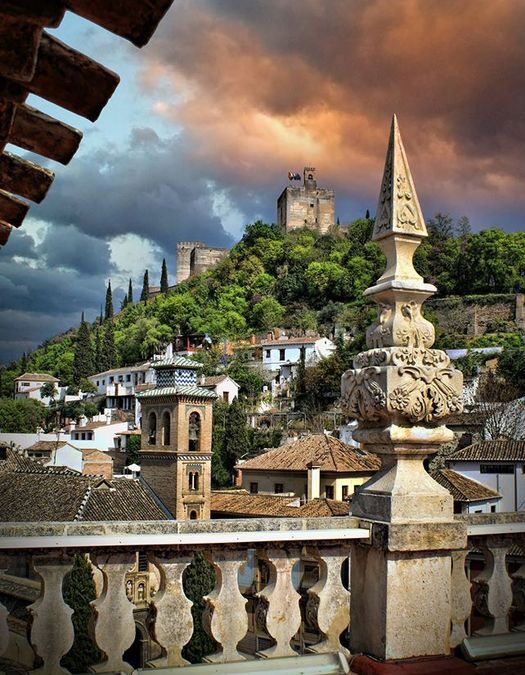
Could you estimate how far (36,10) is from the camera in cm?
157

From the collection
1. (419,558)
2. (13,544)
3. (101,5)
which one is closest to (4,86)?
(101,5)

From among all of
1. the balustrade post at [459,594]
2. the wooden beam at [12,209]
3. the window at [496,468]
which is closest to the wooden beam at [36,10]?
the wooden beam at [12,209]

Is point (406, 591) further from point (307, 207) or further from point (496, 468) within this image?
point (307, 207)

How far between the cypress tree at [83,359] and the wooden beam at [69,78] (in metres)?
98.9

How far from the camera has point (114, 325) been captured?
121m

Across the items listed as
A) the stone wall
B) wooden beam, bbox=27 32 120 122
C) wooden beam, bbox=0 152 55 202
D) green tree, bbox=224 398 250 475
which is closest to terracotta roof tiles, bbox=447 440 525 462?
green tree, bbox=224 398 250 475

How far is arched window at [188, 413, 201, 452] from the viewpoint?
144 ft

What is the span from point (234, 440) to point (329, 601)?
175ft

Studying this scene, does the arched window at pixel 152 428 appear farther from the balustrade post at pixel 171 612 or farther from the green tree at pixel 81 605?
the balustrade post at pixel 171 612

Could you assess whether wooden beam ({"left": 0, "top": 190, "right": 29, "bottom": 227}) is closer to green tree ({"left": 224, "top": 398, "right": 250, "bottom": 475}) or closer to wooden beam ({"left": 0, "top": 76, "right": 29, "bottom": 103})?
wooden beam ({"left": 0, "top": 76, "right": 29, "bottom": 103})

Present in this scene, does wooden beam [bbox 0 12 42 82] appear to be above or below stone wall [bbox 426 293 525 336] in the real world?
below

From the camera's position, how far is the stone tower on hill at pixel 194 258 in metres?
134

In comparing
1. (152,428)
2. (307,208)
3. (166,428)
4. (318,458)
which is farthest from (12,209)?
(307,208)

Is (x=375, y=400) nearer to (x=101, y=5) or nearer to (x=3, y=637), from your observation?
(x=3, y=637)
